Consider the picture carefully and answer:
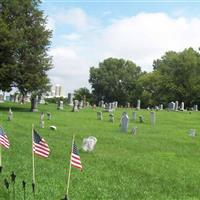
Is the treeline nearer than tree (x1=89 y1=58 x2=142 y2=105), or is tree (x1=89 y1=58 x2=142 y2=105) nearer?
the treeline

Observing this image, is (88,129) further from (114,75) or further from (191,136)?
(114,75)

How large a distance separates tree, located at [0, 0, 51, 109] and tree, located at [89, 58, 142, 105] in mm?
58779

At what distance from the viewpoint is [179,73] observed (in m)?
85.3

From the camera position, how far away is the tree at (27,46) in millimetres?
43312

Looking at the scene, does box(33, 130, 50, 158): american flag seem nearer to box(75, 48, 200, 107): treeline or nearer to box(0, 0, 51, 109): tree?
box(0, 0, 51, 109): tree

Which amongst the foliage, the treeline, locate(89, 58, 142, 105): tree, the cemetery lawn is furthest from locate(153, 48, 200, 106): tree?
the cemetery lawn

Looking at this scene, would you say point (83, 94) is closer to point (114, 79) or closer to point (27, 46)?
point (114, 79)

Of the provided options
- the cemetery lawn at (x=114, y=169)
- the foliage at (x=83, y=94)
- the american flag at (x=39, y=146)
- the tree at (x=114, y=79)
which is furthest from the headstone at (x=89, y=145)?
the foliage at (x=83, y=94)

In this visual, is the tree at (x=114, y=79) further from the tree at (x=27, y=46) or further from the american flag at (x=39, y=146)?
the american flag at (x=39, y=146)

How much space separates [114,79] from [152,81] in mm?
18719

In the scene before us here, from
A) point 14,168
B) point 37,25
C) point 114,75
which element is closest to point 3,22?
point 37,25

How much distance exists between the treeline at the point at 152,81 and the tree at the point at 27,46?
4026 centimetres

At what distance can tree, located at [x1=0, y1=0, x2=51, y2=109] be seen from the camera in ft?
142

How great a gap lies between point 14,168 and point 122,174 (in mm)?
3197
